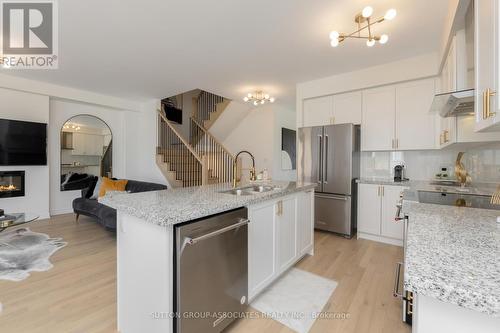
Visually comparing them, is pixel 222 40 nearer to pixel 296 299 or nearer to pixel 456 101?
pixel 456 101

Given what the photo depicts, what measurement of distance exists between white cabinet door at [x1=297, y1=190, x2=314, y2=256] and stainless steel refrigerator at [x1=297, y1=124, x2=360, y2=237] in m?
0.93

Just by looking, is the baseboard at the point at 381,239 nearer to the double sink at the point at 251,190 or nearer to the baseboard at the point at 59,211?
the double sink at the point at 251,190

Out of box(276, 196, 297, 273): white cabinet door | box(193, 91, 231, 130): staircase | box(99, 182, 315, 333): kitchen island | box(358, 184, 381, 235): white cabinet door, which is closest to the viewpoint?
box(99, 182, 315, 333): kitchen island

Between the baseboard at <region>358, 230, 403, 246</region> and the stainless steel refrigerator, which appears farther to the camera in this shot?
the stainless steel refrigerator

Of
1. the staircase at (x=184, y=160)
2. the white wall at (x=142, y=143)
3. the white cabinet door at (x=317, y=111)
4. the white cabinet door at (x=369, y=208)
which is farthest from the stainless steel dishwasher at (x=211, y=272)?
the white wall at (x=142, y=143)

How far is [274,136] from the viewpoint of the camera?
6023mm

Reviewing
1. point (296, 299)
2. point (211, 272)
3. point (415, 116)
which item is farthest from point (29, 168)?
point (415, 116)

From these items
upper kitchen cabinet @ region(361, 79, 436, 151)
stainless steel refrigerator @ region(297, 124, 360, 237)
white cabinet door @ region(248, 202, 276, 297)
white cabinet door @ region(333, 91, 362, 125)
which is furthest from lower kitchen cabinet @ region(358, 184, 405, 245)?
white cabinet door @ region(248, 202, 276, 297)

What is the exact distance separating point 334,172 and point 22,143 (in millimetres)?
5489

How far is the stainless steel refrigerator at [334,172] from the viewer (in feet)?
11.5

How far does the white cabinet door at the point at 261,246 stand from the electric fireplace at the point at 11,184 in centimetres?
485

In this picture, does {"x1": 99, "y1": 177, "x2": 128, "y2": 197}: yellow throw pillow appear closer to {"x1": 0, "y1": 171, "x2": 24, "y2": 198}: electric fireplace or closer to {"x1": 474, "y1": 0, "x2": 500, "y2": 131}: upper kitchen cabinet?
{"x1": 0, "y1": 171, "x2": 24, "y2": 198}: electric fireplace

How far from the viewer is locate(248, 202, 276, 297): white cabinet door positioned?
5.92ft

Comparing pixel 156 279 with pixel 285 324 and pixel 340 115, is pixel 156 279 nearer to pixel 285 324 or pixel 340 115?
pixel 285 324
